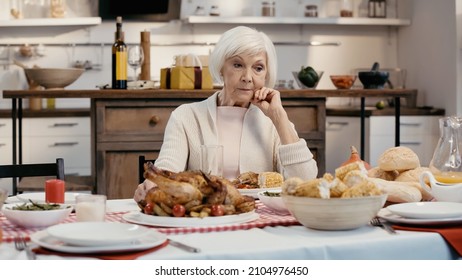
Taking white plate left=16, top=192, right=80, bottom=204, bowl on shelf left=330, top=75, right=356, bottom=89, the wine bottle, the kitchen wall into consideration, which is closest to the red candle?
white plate left=16, top=192, right=80, bottom=204

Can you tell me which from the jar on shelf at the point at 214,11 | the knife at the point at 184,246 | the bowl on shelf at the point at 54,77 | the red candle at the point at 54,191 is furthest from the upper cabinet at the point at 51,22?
the knife at the point at 184,246

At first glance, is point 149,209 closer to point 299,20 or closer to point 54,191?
point 54,191

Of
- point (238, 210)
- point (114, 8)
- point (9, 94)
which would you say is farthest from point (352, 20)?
point (238, 210)

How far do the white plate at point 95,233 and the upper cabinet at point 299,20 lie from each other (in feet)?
14.9

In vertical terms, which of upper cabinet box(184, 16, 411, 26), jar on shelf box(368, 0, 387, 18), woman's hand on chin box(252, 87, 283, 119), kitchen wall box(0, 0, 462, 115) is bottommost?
woman's hand on chin box(252, 87, 283, 119)

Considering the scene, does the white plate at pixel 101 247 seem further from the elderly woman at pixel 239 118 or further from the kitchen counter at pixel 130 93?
the kitchen counter at pixel 130 93

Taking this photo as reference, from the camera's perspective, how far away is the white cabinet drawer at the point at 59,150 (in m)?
5.52

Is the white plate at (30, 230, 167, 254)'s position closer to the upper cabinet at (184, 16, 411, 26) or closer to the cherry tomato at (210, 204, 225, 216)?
the cherry tomato at (210, 204, 225, 216)

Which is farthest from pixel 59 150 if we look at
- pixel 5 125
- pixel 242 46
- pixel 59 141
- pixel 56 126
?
pixel 242 46

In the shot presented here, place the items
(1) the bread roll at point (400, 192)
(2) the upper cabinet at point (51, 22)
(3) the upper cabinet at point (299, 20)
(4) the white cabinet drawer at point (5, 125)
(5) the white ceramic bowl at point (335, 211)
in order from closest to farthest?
1. (5) the white ceramic bowl at point (335, 211)
2. (1) the bread roll at point (400, 192)
3. (4) the white cabinet drawer at point (5, 125)
4. (2) the upper cabinet at point (51, 22)
5. (3) the upper cabinet at point (299, 20)

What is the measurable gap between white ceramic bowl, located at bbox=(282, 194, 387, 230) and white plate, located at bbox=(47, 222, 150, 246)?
1.04ft

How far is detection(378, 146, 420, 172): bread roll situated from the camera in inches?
79.5

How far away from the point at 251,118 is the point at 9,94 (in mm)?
1791
